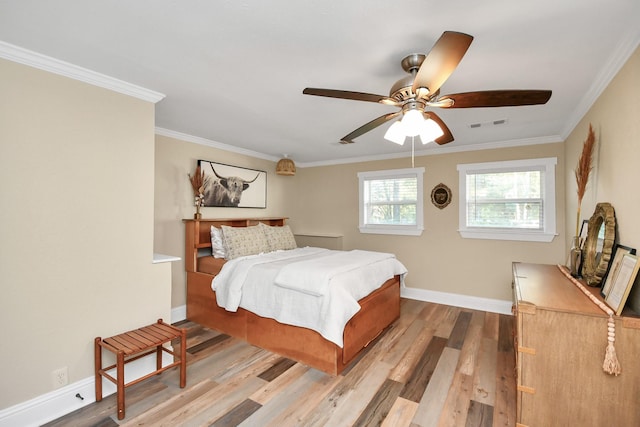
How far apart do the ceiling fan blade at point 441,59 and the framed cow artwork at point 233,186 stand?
3194 millimetres

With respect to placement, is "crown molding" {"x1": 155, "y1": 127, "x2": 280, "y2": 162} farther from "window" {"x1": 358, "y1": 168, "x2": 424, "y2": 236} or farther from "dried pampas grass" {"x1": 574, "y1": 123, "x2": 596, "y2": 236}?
"dried pampas grass" {"x1": 574, "y1": 123, "x2": 596, "y2": 236}

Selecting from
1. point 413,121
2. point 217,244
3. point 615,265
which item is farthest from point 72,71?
point 615,265

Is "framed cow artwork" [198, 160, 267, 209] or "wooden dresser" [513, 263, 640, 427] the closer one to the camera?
"wooden dresser" [513, 263, 640, 427]

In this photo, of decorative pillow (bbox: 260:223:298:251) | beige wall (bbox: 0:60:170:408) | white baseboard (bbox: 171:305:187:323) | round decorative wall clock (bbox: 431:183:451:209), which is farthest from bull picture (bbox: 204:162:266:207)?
round decorative wall clock (bbox: 431:183:451:209)

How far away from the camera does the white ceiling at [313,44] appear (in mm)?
1466

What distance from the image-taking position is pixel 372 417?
79.7 inches

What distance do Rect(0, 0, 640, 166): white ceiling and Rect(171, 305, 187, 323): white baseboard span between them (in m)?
2.37

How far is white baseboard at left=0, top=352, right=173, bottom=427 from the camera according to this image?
1.87 metres

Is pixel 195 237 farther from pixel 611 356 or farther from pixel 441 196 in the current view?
pixel 611 356

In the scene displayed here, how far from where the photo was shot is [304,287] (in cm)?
267

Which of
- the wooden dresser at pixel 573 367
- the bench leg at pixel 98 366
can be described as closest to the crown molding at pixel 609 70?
the wooden dresser at pixel 573 367

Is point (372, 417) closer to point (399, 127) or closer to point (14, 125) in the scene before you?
point (399, 127)

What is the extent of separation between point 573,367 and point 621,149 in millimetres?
1373

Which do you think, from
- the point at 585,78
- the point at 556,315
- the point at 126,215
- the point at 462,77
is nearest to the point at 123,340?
the point at 126,215
